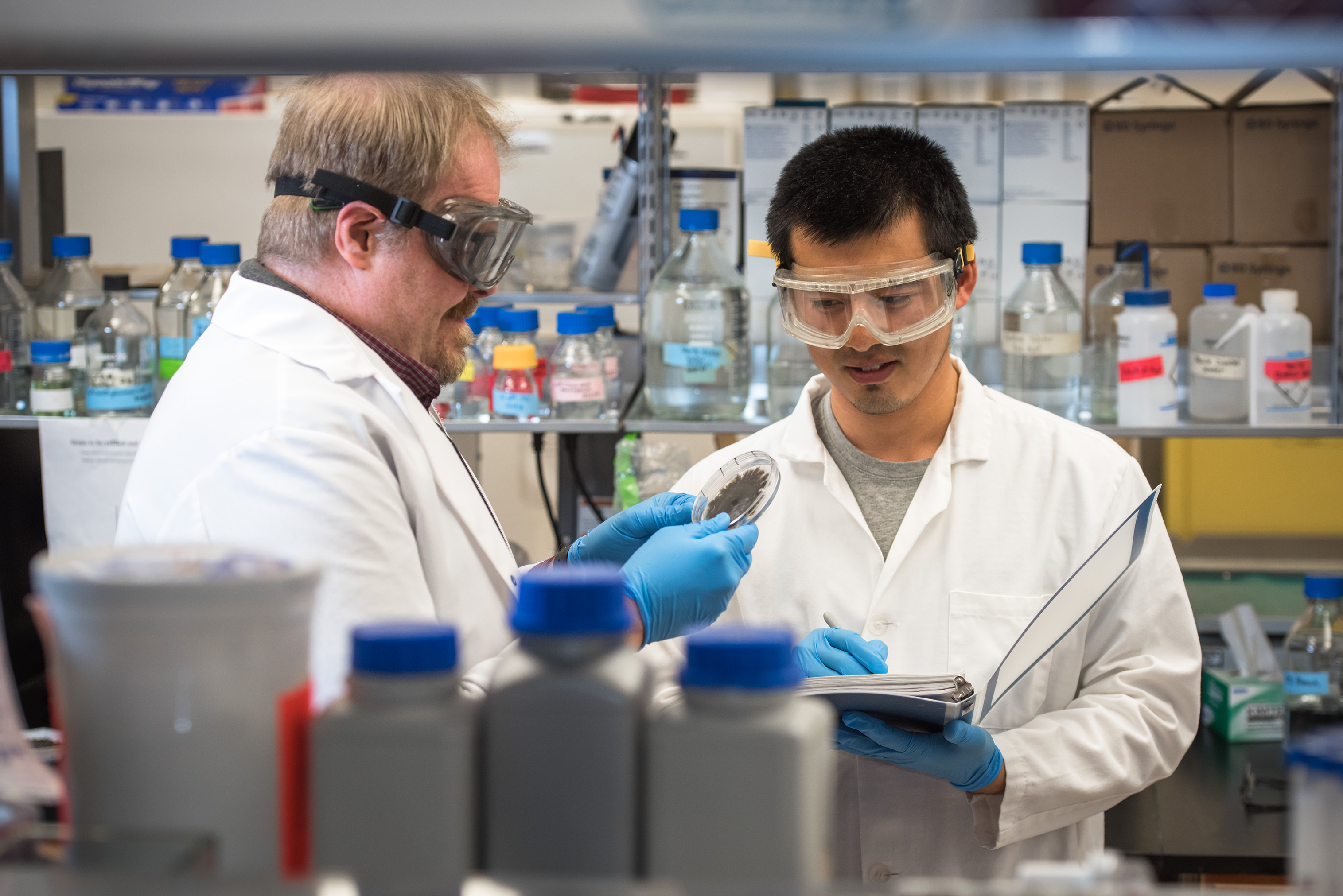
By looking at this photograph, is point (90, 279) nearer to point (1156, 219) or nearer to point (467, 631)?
point (467, 631)

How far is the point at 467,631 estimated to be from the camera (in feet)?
4.79

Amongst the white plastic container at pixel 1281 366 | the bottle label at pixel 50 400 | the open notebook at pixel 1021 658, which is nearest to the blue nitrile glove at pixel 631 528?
the open notebook at pixel 1021 658

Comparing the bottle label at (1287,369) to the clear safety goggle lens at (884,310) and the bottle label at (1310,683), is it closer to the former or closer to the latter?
the bottle label at (1310,683)

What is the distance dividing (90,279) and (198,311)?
410mm

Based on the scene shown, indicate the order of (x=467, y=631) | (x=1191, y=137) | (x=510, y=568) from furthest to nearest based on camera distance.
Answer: (x=1191, y=137) < (x=510, y=568) < (x=467, y=631)

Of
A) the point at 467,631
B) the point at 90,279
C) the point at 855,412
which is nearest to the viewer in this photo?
the point at 467,631

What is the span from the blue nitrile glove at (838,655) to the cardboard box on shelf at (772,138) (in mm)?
1193

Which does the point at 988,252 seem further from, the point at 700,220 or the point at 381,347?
the point at 381,347

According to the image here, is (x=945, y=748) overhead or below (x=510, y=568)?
below

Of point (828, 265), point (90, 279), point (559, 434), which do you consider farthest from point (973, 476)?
point (90, 279)

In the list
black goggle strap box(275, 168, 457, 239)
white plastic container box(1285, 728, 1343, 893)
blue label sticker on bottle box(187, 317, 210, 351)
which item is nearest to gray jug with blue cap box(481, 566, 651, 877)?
white plastic container box(1285, 728, 1343, 893)

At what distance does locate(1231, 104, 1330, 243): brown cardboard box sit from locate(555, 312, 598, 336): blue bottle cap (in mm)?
1472

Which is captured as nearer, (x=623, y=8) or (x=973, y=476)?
(x=623, y=8)

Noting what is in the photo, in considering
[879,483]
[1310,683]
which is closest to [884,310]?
[879,483]
